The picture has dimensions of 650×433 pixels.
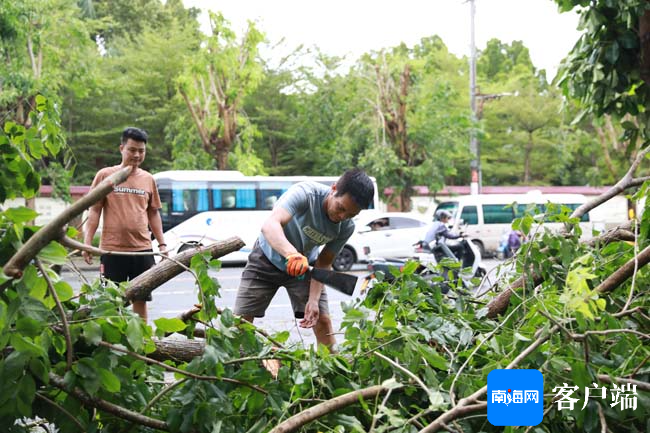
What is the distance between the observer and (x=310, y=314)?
12.6 feet

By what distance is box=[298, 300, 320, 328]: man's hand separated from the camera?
3.83 m

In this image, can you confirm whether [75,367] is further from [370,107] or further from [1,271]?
[370,107]

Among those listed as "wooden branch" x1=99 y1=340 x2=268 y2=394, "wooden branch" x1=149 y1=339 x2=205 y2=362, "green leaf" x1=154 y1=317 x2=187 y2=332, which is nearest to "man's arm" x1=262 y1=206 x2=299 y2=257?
"wooden branch" x1=149 y1=339 x2=205 y2=362

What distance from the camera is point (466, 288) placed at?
353cm

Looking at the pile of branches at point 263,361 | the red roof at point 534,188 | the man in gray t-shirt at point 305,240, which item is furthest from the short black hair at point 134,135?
the red roof at point 534,188

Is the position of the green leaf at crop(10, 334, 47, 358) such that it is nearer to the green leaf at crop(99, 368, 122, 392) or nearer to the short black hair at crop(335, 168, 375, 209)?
the green leaf at crop(99, 368, 122, 392)

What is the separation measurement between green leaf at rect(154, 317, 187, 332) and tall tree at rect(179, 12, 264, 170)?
17.7 metres

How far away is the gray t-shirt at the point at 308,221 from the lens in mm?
3779

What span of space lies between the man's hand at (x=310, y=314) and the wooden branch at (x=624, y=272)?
1.65 metres

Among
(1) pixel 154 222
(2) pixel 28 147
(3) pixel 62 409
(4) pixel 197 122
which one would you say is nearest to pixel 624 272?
(3) pixel 62 409

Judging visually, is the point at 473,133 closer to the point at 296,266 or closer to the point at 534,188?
the point at 534,188

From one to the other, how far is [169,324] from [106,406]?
308 millimetres

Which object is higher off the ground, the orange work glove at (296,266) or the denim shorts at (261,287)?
the orange work glove at (296,266)

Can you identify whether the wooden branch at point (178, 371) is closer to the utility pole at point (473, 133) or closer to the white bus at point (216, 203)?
the white bus at point (216, 203)
